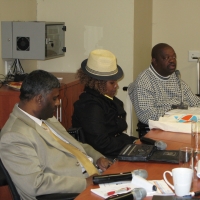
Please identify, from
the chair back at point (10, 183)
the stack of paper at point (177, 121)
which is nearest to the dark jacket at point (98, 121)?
the stack of paper at point (177, 121)

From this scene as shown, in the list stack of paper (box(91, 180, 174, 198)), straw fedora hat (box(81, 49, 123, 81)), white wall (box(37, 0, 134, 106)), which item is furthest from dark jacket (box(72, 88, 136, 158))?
white wall (box(37, 0, 134, 106))

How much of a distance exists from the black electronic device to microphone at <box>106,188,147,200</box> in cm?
56

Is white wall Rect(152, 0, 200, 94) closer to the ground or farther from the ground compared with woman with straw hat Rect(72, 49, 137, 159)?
farther from the ground

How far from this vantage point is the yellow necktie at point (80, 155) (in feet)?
8.38

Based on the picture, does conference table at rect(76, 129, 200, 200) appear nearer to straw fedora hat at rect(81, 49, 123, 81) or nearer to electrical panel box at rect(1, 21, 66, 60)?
straw fedora hat at rect(81, 49, 123, 81)

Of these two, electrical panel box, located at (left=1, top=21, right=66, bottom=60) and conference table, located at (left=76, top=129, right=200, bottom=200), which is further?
electrical panel box, located at (left=1, top=21, right=66, bottom=60)

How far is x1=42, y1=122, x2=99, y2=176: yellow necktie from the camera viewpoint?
8.38ft

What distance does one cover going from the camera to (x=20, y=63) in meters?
4.34

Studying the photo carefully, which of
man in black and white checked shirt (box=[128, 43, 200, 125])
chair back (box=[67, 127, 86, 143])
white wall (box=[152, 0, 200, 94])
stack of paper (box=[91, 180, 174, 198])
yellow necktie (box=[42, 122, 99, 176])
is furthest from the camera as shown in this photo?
white wall (box=[152, 0, 200, 94])

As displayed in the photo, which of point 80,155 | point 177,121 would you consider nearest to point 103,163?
point 80,155

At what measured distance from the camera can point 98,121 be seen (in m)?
3.10

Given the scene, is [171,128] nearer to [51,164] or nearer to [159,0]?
[51,164]

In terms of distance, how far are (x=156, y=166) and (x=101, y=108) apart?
3.16 feet

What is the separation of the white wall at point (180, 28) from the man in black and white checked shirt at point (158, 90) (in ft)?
4.13
